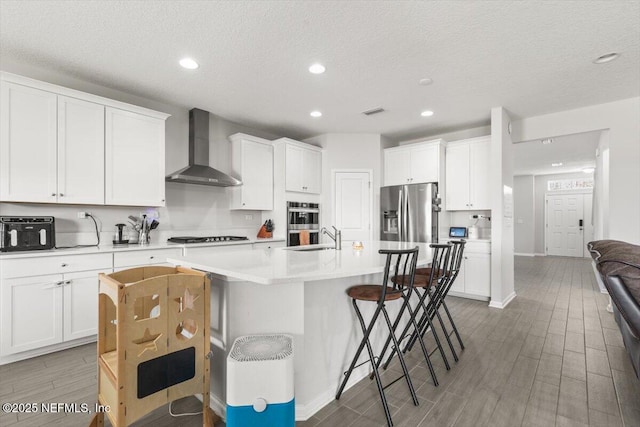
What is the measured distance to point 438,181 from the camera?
4688 mm

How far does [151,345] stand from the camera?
5.00 feet

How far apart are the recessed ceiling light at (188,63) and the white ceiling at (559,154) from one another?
4.74m

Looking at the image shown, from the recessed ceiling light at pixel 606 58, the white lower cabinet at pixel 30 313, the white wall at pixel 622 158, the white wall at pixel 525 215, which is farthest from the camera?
the white wall at pixel 525 215

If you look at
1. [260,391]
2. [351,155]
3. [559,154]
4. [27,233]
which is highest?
[559,154]

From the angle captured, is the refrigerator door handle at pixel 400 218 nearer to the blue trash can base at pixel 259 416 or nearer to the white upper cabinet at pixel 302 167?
the white upper cabinet at pixel 302 167

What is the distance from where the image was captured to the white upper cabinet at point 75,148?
260 centimetres

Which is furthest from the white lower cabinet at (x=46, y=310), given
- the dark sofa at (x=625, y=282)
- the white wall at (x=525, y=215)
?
the white wall at (x=525, y=215)

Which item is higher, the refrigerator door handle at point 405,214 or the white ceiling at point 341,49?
the white ceiling at point 341,49

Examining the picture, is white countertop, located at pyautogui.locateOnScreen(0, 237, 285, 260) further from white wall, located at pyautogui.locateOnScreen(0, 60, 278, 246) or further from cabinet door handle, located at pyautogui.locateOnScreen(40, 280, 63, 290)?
white wall, located at pyautogui.locateOnScreen(0, 60, 278, 246)

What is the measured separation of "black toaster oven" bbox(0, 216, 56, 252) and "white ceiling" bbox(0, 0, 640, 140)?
143cm

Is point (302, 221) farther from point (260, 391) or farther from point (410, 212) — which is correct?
point (260, 391)

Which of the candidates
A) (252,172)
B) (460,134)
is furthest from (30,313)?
(460,134)

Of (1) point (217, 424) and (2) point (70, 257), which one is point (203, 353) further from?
(2) point (70, 257)

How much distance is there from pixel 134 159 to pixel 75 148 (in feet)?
1.66
